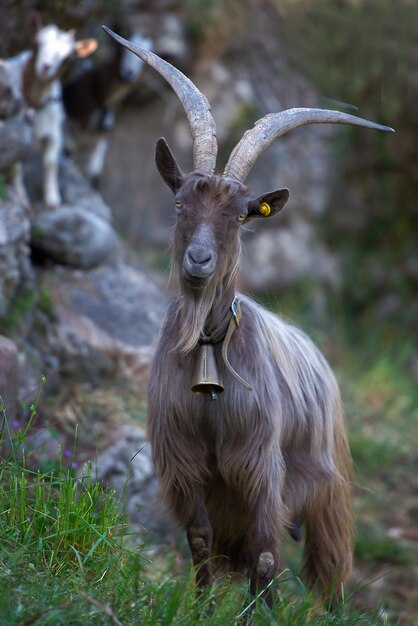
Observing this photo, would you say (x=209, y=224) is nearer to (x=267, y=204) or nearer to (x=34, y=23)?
(x=267, y=204)

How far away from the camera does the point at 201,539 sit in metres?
4.71

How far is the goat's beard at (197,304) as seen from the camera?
455cm

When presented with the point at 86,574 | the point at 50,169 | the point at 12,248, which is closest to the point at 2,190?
the point at 12,248

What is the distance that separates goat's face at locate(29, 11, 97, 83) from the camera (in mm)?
8000

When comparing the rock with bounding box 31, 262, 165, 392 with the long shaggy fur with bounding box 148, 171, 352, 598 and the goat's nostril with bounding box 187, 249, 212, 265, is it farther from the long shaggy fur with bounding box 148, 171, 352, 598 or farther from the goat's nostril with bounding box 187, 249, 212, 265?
the goat's nostril with bounding box 187, 249, 212, 265

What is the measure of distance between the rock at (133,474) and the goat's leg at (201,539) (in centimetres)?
171

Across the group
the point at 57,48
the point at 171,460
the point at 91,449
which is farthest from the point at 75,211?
the point at 171,460

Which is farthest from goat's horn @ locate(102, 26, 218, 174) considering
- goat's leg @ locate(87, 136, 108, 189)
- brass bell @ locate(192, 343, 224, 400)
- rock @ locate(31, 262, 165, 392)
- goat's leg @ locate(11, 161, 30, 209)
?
goat's leg @ locate(87, 136, 108, 189)

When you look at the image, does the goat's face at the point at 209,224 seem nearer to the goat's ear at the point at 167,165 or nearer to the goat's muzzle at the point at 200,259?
the goat's muzzle at the point at 200,259

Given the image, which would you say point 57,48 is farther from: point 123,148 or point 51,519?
point 51,519

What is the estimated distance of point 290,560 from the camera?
762cm

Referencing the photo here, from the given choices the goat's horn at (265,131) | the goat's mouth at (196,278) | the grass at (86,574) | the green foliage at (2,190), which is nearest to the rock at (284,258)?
the green foliage at (2,190)

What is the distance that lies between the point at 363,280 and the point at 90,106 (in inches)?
171

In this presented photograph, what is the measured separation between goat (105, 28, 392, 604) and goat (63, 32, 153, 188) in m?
5.32
